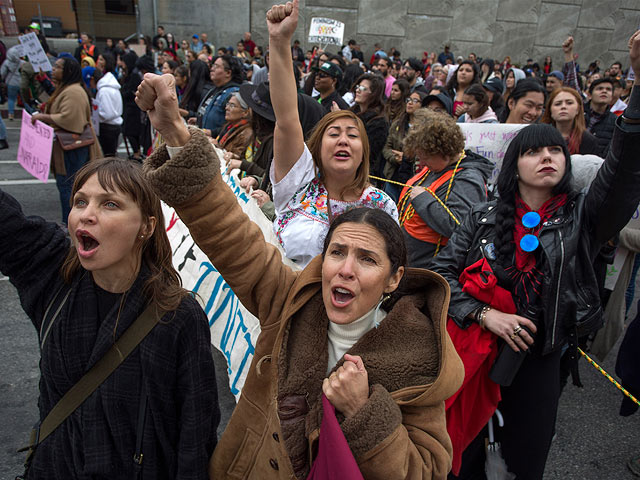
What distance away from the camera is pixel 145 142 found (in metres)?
9.02

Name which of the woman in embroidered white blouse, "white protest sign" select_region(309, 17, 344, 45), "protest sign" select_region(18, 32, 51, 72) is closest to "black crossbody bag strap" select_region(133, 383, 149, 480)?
the woman in embroidered white blouse

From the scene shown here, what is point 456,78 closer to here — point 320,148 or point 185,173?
point 320,148

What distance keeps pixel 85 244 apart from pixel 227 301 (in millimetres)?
1532

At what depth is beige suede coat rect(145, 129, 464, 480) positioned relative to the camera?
1294mm

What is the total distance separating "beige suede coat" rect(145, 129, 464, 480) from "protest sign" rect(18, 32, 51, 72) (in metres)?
7.04

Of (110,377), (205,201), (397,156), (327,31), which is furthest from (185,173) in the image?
(327,31)

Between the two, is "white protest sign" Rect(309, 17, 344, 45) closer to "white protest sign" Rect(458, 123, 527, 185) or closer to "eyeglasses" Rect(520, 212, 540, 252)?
"white protest sign" Rect(458, 123, 527, 185)

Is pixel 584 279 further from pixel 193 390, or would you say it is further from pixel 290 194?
pixel 193 390

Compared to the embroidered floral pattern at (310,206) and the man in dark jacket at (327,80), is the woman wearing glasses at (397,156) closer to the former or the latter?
the man in dark jacket at (327,80)

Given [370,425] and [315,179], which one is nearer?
[370,425]

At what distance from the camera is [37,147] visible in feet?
17.3

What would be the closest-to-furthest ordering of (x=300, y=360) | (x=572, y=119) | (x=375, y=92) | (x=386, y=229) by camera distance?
(x=300, y=360), (x=386, y=229), (x=572, y=119), (x=375, y=92)

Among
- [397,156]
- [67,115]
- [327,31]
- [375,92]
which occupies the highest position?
[327,31]

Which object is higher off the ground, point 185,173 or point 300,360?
point 185,173
